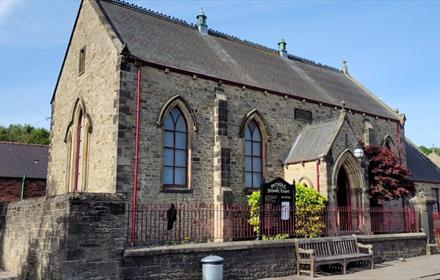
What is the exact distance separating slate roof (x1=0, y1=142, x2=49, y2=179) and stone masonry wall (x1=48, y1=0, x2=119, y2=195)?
935cm

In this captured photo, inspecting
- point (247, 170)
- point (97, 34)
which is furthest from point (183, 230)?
point (97, 34)

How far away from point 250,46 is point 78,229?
18.9m

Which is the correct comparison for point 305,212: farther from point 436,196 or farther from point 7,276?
point 436,196

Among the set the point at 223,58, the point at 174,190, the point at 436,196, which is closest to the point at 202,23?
the point at 223,58

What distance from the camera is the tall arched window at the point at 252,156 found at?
18.8 metres

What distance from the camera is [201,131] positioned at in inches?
683

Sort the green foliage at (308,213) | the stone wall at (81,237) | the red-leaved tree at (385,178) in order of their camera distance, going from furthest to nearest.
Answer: the red-leaved tree at (385,178) → the green foliage at (308,213) → the stone wall at (81,237)

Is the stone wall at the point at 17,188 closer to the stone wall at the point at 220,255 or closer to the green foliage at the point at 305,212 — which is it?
the green foliage at the point at 305,212

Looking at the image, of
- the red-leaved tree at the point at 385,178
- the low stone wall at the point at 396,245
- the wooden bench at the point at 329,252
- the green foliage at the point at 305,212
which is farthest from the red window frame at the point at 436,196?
the wooden bench at the point at 329,252

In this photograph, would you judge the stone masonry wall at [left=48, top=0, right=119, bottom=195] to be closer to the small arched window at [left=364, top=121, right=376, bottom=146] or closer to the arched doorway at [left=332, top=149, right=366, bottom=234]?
the arched doorway at [left=332, top=149, right=366, bottom=234]

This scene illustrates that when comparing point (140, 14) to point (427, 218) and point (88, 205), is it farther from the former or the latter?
point (427, 218)

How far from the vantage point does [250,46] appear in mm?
25844

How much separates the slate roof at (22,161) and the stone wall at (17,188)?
1.14 feet

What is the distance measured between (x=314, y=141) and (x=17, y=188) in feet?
66.6
